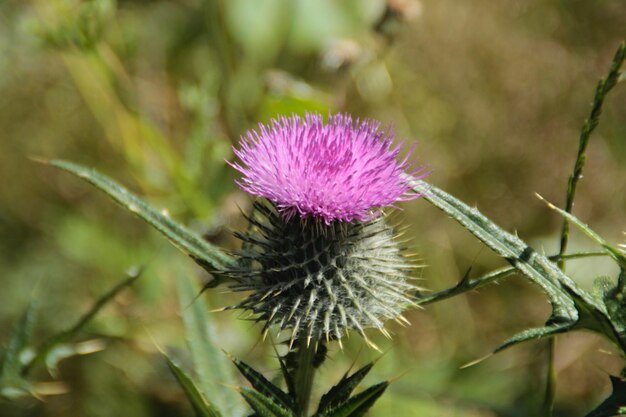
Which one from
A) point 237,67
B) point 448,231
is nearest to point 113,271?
point 237,67

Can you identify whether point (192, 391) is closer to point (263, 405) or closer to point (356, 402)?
point (263, 405)

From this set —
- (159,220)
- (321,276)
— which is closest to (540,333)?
(321,276)

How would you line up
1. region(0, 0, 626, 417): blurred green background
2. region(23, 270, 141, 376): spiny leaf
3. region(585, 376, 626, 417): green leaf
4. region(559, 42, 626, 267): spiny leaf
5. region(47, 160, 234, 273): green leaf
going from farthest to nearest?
region(0, 0, 626, 417): blurred green background → region(23, 270, 141, 376): spiny leaf → region(47, 160, 234, 273): green leaf → region(559, 42, 626, 267): spiny leaf → region(585, 376, 626, 417): green leaf

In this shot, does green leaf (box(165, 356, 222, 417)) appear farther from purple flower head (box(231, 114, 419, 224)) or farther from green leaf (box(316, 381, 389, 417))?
purple flower head (box(231, 114, 419, 224))

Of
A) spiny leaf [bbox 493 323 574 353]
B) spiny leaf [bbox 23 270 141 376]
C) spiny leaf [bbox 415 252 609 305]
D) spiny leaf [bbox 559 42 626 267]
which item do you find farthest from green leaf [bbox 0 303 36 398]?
spiny leaf [bbox 559 42 626 267]

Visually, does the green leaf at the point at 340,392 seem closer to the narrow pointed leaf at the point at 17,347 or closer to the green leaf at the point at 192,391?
the green leaf at the point at 192,391

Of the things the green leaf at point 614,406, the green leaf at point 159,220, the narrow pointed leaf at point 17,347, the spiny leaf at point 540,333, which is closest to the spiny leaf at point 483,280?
the spiny leaf at point 540,333

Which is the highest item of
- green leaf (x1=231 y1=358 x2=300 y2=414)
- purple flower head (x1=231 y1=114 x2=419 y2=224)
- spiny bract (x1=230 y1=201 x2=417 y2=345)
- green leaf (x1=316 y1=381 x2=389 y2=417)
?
purple flower head (x1=231 y1=114 x2=419 y2=224)
